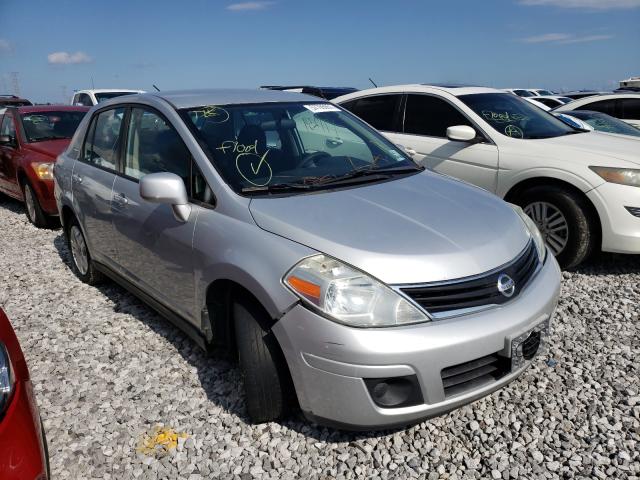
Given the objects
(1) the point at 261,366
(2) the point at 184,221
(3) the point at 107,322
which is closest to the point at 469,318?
(1) the point at 261,366

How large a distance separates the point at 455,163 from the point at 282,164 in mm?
2667

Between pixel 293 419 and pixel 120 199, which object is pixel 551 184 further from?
pixel 120 199

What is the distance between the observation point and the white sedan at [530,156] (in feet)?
14.1

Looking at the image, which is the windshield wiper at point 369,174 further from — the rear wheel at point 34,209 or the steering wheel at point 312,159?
the rear wheel at point 34,209

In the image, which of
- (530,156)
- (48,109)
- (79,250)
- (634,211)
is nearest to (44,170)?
(48,109)

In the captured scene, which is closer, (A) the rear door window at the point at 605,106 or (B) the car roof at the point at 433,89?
(B) the car roof at the point at 433,89

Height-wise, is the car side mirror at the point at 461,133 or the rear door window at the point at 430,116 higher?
the rear door window at the point at 430,116

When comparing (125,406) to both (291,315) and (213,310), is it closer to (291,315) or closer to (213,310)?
(213,310)

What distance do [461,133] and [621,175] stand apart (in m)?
1.40

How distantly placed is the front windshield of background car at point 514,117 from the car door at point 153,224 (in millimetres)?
3268

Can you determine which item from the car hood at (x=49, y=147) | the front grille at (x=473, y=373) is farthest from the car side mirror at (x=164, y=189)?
the car hood at (x=49, y=147)

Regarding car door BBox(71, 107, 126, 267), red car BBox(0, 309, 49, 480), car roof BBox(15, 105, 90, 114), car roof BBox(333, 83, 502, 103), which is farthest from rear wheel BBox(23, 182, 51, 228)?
red car BBox(0, 309, 49, 480)

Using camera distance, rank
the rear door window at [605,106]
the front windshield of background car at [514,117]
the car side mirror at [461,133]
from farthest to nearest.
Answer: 1. the rear door window at [605,106]
2. the front windshield of background car at [514,117]
3. the car side mirror at [461,133]

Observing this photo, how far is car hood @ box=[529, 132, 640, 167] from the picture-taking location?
442 centimetres
